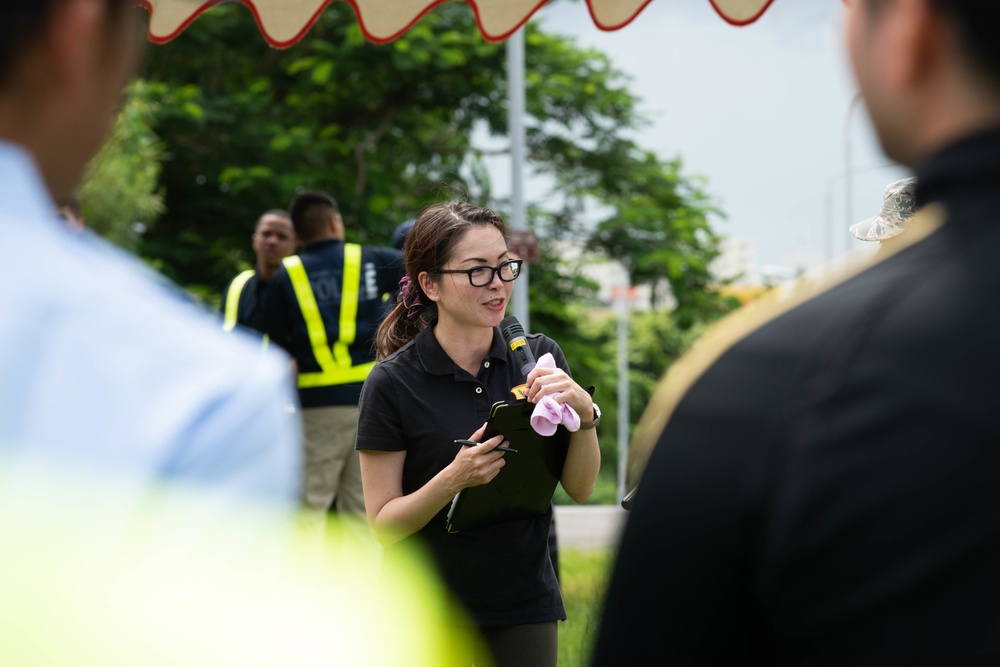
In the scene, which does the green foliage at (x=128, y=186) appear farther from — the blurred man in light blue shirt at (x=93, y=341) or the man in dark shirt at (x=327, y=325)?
the blurred man in light blue shirt at (x=93, y=341)

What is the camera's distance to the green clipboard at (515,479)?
2.71m

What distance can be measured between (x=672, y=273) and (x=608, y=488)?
9032mm

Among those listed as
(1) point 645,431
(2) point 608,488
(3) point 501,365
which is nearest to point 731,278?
(2) point 608,488

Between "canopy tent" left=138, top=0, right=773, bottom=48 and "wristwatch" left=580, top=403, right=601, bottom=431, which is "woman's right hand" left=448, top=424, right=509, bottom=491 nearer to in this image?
"wristwatch" left=580, top=403, right=601, bottom=431

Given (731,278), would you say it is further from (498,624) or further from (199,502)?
(199,502)

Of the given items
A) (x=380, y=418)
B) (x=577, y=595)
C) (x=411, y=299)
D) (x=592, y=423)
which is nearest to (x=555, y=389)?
(x=592, y=423)

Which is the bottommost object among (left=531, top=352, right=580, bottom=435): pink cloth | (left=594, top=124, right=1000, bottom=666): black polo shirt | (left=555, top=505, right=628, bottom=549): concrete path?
(left=555, top=505, right=628, bottom=549): concrete path

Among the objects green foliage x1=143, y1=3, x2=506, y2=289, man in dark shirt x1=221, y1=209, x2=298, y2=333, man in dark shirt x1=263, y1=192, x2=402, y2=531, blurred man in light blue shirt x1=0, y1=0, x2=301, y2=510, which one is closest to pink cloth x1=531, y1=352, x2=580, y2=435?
blurred man in light blue shirt x1=0, y1=0, x2=301, y2=510

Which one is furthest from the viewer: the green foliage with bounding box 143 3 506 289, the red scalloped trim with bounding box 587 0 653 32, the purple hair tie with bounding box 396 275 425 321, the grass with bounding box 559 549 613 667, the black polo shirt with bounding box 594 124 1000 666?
the green foliage with bounding box 143 3 506 289

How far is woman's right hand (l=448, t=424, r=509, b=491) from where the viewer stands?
8.80 feet

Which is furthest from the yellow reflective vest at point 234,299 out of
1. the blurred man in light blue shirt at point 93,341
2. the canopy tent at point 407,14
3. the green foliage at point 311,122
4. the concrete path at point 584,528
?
the green foliage at point 311,122

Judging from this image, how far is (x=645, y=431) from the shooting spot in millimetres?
918

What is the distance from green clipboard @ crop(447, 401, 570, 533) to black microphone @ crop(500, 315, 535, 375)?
0.68 ft

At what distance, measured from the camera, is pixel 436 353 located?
2.97 m
